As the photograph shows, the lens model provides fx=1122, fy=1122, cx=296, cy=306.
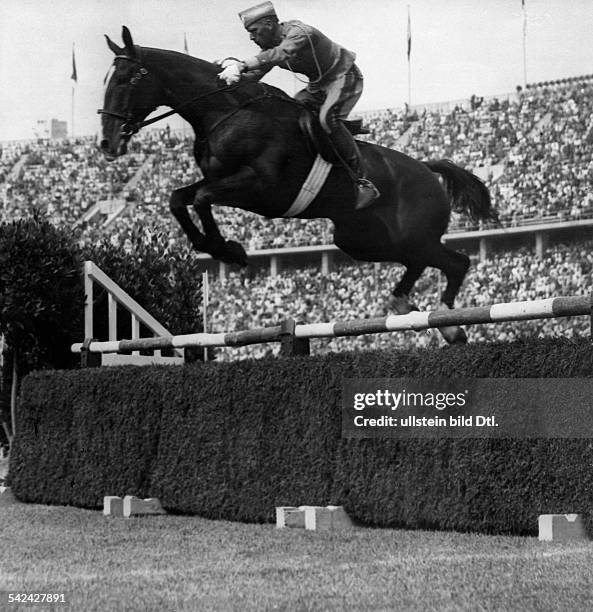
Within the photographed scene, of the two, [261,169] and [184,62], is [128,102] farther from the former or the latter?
[261,169]

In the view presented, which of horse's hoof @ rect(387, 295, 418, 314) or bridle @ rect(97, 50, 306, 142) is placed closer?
bridle @ rect(97, 50, 306, 142)

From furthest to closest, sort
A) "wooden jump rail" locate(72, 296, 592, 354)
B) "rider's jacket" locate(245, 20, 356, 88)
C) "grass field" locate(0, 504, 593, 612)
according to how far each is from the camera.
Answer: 1. "rider's jacket" locate(245, 20, 356, 88)
2. "wooden jump rail" locate(72, 296, 592, 354)
3. "grass field" locate(0, 504, 593, 612)

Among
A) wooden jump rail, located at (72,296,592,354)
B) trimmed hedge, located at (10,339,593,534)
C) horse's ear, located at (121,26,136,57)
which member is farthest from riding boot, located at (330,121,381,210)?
horse's ear, located at (121,26,136,57)

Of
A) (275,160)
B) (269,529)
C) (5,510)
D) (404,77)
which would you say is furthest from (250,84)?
(5,510)

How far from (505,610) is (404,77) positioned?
3.97m

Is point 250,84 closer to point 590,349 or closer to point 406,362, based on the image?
point 406,362

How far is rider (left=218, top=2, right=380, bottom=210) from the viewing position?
6059 mm

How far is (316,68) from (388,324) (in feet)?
4.84

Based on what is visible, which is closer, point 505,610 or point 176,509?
point 505,610

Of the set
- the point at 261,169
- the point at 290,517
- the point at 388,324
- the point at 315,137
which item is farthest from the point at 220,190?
the point at 290,517

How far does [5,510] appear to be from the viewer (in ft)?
24.6

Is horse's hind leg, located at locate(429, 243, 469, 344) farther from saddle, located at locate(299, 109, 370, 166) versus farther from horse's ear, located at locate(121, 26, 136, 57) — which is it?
horse's ear, located at locate(121, 26, 136, 57)

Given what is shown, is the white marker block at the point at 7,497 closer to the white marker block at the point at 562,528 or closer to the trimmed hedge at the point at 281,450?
the trimmed hedge at the point at 281,450

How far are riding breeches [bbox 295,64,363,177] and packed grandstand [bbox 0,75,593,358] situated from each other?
114 cm
